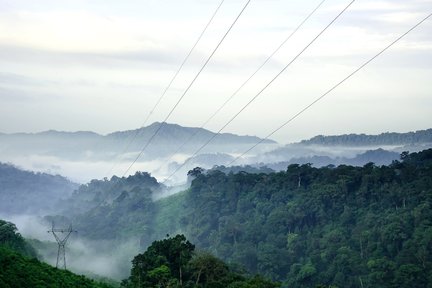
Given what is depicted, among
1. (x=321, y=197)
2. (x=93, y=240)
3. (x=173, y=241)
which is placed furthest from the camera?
(x=93, y=240)

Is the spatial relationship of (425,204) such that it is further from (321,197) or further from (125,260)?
(125,260)

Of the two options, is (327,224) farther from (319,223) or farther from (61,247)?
(61,247)

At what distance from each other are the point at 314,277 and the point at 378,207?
1868cm

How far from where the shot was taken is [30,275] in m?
40.7

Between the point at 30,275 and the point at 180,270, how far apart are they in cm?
1845

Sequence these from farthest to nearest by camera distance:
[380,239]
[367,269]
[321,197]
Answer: [321,197]
[380,239]
[367,269]

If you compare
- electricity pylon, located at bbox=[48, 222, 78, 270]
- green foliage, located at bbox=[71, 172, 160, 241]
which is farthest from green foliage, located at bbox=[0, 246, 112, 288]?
green foliage, located at bbox=[71, 172, 160, 241]

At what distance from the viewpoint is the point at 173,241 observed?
60500mm

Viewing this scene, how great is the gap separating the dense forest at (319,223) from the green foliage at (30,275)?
140 feet

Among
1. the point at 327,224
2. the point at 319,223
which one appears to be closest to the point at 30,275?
the point at 327,224

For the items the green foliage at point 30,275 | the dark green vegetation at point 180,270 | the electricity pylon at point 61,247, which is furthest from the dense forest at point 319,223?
the green foliage at point 30,275

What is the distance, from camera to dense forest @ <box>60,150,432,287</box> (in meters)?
86.0

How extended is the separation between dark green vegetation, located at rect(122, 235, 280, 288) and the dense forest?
28.7 meters

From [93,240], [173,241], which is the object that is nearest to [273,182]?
[93,240]
